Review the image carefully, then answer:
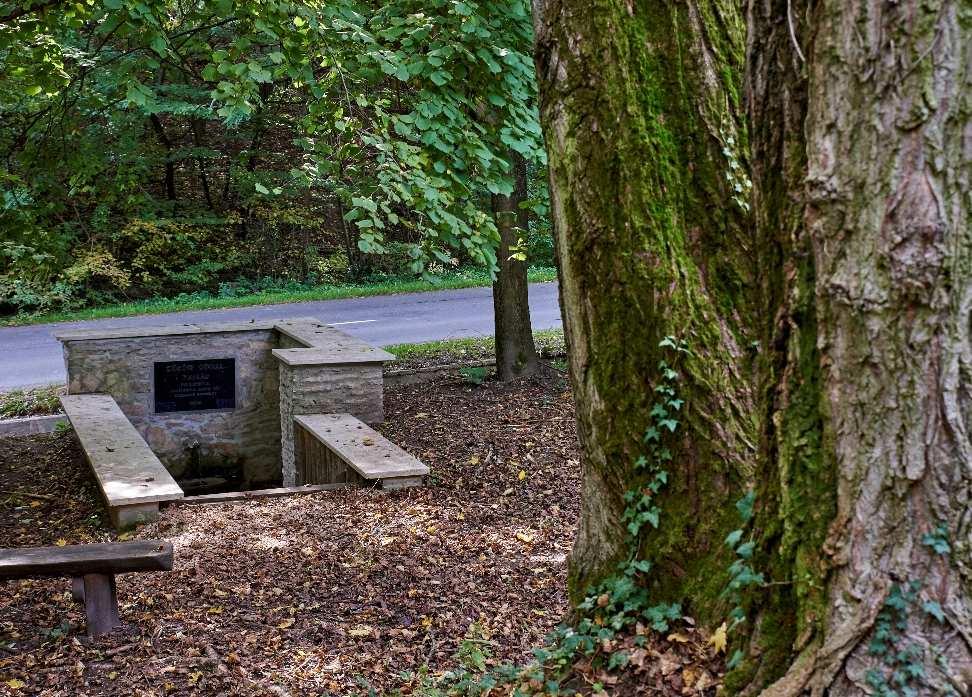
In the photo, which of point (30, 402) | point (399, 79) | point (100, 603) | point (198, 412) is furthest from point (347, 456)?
point (30, 402)

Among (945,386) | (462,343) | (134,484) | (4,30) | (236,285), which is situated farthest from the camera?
(236,285)

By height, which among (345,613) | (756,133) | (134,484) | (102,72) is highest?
(102,72)

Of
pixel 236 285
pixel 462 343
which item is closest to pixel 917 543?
pixel 462 343

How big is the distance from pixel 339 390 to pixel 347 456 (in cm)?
157

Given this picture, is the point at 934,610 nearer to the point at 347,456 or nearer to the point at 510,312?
the point at 347,456

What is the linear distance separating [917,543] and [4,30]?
322 inches

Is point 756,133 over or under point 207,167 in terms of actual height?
under

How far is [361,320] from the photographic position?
16844mm

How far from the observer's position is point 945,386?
2.19 m

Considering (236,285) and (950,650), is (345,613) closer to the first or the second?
(950,650)

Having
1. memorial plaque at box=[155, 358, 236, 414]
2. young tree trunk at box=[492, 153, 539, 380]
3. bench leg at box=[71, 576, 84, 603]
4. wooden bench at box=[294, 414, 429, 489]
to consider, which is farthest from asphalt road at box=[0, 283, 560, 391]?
bench leg at box=[71, 576, 84, 603]

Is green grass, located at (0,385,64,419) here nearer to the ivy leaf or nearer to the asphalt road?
the asphalt road

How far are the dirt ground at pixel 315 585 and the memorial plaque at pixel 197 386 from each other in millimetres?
2168

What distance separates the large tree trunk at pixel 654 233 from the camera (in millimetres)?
3682
